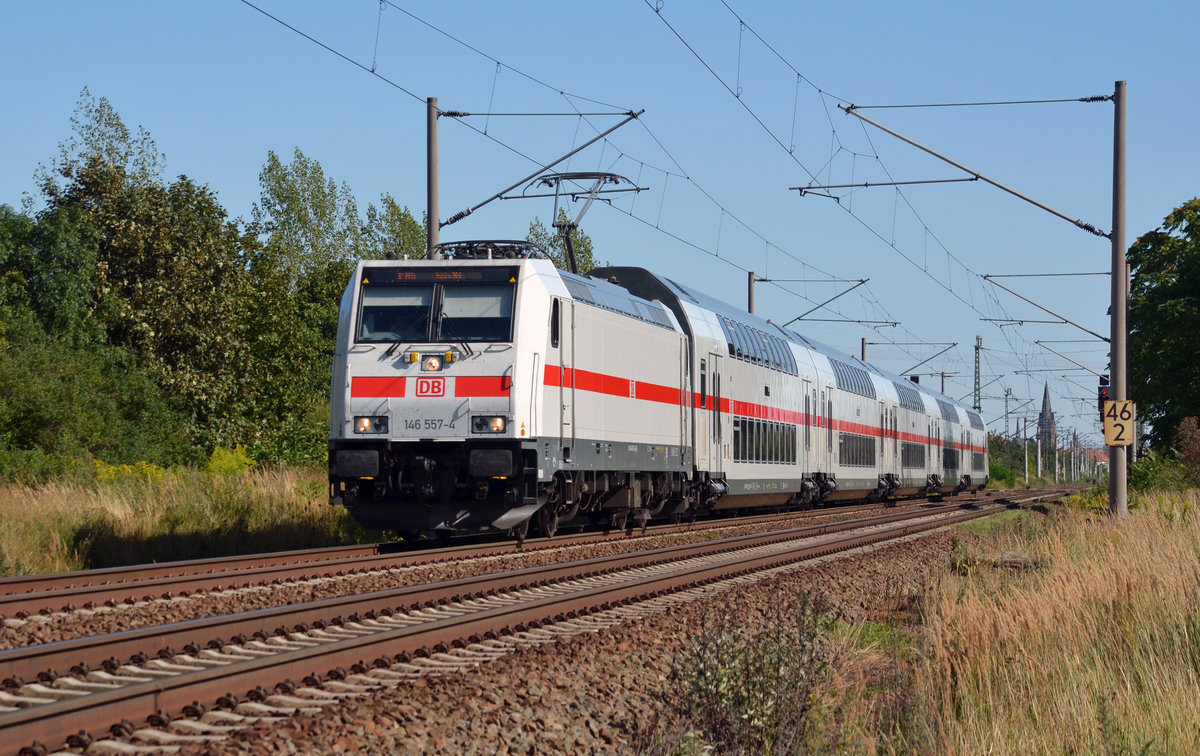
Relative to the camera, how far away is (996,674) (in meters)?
7.72

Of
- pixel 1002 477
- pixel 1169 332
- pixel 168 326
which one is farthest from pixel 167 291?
pixel 1002 477

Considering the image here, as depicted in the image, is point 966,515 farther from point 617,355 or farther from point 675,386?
point 617,355

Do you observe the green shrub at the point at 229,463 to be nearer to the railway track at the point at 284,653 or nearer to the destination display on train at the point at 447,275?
the destination display on train at the point at 447,275

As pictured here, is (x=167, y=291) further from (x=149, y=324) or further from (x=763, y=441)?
(x=763, y=441)

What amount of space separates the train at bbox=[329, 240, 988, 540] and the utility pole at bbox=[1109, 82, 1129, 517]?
273 inches

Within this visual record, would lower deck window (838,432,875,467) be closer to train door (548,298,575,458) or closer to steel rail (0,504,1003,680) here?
train door (548,298,575,458)

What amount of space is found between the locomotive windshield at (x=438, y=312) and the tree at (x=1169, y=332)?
29218 millimetres

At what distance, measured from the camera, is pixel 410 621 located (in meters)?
9.63

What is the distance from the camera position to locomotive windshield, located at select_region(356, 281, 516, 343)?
1588 cm

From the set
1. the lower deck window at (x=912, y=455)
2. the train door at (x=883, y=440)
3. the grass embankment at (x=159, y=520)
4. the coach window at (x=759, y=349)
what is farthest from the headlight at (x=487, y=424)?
the lower deck window at (x=912, y=455)

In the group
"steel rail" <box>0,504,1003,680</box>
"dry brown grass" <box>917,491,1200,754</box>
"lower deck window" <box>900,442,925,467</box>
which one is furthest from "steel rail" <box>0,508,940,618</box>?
"lower deck window" <box>900,442,925,467</box>

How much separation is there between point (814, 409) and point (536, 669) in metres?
24.7

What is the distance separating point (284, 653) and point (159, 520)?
10706 millimetres

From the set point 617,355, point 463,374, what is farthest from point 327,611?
point 617,355
